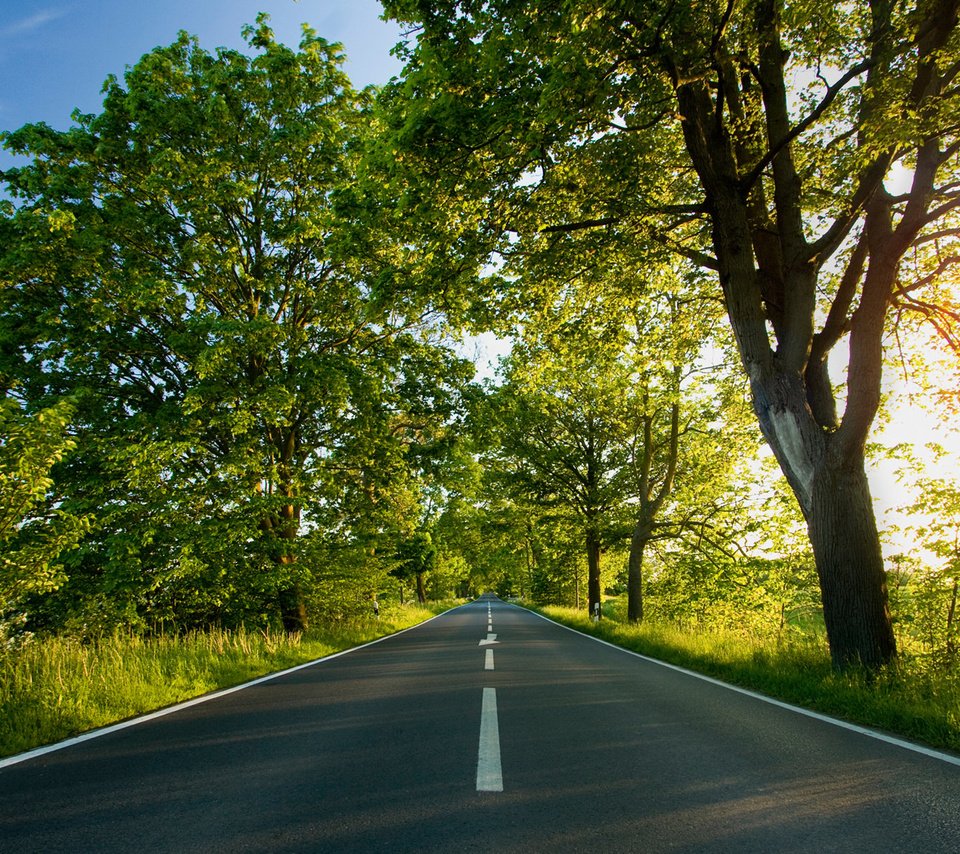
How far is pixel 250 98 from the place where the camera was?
40.0 feet

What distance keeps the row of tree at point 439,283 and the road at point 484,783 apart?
9.83ft

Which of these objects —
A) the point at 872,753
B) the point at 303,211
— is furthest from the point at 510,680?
the point at 303,211

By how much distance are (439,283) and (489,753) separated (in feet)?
21.2

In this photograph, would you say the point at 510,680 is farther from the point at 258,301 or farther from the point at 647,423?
the point at 647,423

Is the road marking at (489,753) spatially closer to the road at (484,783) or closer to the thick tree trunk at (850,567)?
the road at (484,783)

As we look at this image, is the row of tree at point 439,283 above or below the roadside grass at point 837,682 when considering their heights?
above

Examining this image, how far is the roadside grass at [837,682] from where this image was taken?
470cm

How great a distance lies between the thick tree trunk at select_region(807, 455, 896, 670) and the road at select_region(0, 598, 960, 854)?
4.98ft

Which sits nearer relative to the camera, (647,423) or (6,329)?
(6,329)

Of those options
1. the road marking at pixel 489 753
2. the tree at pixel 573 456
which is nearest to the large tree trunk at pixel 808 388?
the road marking at pixel 489 753

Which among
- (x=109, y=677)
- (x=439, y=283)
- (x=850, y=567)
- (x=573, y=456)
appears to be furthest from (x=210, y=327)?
(x=573, y=456)

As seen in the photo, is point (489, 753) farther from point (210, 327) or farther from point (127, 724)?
point (210, 327)

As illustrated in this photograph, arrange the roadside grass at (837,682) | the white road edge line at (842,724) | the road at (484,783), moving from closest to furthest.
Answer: the road at (484,783)
the white road edge line at (842,724)
the roadside grass at (837,682)

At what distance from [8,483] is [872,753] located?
326 inches
